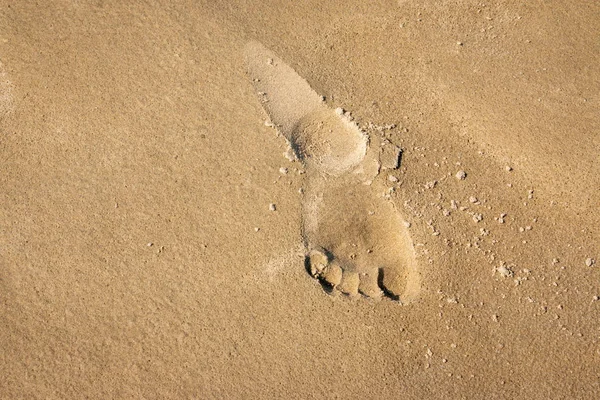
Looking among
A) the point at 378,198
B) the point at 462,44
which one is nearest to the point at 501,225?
the point at 378,198

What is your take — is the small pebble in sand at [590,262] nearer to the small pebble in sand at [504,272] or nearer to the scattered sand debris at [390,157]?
the small pebble in sand at [504,272]

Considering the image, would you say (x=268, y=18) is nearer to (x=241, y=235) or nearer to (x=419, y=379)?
(x=241, y=235)

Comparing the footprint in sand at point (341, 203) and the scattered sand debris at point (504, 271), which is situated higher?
the footprint in sand at point (341, 203)

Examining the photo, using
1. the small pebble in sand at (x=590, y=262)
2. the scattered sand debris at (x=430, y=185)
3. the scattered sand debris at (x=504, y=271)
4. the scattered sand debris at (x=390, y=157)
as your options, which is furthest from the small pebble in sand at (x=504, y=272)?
the scattered sand debris at (x=390, y=157)

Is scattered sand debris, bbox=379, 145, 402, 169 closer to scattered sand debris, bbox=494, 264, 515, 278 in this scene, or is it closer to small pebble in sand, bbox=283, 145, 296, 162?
small pebble in sand, bbox=283, 145, 296, 162

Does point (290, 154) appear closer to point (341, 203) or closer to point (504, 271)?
point (341, 203)

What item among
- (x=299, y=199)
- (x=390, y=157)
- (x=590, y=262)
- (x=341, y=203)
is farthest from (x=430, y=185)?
(x=590, y=262)
